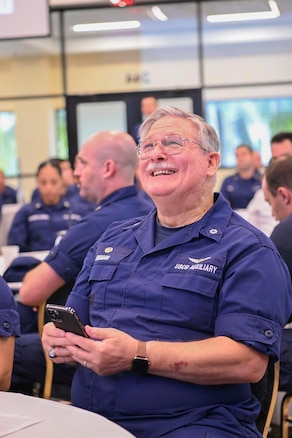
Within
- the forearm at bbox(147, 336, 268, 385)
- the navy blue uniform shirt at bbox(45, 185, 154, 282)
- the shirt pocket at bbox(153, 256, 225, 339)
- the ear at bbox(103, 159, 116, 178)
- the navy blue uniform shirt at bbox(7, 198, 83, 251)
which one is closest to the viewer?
the forearm at bbox(147, 336, 268, 385)

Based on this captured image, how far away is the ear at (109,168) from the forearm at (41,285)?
19.7 inches

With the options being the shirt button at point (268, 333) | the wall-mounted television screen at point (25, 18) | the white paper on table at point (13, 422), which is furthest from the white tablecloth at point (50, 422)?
the wall-mounted television screen at point (25, 18)

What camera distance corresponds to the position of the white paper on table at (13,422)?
157 cm

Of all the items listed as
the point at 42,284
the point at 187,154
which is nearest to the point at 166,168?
the point at 187,154

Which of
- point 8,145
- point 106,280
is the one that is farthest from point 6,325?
point 8,145

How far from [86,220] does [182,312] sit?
1.35m

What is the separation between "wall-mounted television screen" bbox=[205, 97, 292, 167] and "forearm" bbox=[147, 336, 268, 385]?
32.1ft

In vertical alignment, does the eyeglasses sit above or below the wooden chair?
above

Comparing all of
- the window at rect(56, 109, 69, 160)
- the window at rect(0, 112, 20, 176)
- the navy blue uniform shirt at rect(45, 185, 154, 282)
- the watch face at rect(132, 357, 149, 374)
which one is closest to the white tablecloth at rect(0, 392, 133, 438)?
the watch face at rect(132, 357, 149, 374)

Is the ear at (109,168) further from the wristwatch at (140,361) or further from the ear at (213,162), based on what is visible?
the wristwatch at (140,361)

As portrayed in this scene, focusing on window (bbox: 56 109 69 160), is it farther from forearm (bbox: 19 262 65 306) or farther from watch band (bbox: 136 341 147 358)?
watch band (bbox: 136 341 147 358)

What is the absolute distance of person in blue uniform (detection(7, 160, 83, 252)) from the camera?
6.66 metres

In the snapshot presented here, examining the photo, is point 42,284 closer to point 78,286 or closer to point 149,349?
point 78,286

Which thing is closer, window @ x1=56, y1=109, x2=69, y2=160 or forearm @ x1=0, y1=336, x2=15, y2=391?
forearm @ x1=0, y1=336, x2=15, y2=391
